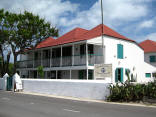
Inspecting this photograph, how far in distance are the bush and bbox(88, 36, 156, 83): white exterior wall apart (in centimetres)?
734

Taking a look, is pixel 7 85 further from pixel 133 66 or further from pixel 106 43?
pixel 133 66

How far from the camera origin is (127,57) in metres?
24.8

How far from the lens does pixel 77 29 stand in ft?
92.6

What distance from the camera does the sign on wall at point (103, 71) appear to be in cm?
1672

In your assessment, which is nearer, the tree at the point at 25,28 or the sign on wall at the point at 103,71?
the sign on wall at the point at 103,71

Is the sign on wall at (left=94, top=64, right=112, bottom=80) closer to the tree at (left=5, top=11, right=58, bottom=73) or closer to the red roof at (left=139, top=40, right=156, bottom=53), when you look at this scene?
the tree at (left=5, top=11, right=58, bottom=73)

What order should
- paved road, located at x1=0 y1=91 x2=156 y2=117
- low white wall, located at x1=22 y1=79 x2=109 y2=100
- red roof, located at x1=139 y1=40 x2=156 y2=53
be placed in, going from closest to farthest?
1. paved road, located at x1=0 y1=91 x2=156 y2=117
2. low white wall, located at x1=22 y1=79 x2=109 y2=100
3. red roof, located at x1=139 y1=40 x2=156 y2=53

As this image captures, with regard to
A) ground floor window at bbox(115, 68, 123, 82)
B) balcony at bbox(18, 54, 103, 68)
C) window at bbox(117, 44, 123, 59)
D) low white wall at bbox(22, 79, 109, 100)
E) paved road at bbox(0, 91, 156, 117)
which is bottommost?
paved road at bbox(0, 91, 156, 117)

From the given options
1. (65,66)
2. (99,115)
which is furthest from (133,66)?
(99,115)

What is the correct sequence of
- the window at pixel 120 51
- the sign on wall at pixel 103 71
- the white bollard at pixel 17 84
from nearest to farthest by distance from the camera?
the sign on wall at pixel 103 71, the white bollard at pixel 17 84, the window at pixel 120 51

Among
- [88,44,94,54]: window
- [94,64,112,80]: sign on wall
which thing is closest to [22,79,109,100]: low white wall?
[94,64,112,80]: sign on wall

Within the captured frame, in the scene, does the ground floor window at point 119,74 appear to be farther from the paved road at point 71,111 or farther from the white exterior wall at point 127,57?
the paved road at point 71,111

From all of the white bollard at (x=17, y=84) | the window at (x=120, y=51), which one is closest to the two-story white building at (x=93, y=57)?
the window at (x=120, y=51)

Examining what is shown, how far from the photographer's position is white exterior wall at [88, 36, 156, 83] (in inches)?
893
